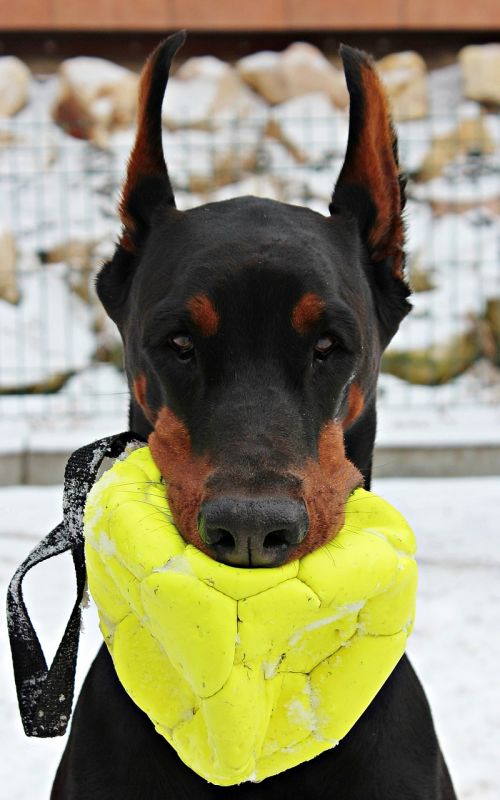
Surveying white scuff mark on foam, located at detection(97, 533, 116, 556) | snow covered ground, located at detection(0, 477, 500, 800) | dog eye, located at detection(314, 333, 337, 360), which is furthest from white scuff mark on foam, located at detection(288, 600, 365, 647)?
snow covered ground, located at detection(0, 477, 500, 800)

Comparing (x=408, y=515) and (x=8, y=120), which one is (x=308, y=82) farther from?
(x=408, y=515)

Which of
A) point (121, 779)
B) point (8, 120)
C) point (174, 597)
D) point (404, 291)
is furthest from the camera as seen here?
point (8, 120)

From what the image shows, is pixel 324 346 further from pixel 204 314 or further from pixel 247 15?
pixel 247 15

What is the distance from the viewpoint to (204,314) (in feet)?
6.66

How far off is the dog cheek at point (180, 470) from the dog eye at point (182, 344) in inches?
5.0

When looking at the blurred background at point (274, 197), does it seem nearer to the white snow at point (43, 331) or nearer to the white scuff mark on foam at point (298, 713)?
the white snow at point (43, 331)

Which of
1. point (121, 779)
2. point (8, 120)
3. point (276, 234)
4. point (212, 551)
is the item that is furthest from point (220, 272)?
point (8, 120)

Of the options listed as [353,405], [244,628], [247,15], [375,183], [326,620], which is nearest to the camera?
[244,628]

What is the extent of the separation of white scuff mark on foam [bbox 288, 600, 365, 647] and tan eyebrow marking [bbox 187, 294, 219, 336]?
632mm

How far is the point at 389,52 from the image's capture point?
1268cm

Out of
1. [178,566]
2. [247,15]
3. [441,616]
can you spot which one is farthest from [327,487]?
[247,15]

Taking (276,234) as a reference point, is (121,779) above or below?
below

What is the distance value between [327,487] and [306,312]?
37cm

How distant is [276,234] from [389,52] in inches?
448
